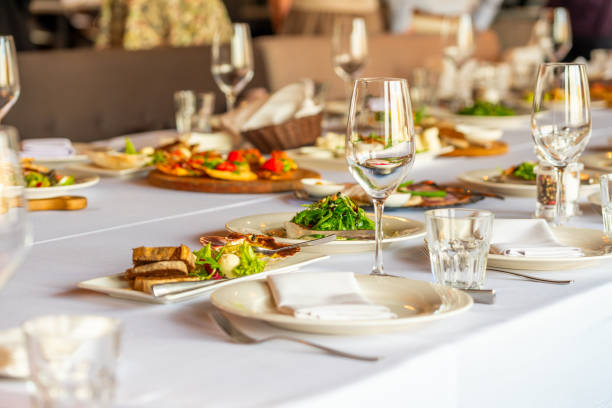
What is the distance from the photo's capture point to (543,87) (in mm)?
1333

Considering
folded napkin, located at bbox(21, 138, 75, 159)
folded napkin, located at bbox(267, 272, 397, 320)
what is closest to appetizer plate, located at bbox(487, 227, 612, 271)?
folded napkin, located at bbox(267, 272, 397, 320)

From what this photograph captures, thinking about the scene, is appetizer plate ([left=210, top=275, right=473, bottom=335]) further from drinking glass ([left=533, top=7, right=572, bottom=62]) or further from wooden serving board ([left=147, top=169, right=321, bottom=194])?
drinking glass ([left=533, top=7, right=572, bottom=62])

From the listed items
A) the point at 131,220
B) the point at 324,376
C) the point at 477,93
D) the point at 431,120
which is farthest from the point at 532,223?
the point at 477,93

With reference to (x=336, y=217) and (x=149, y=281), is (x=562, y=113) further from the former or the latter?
(x=149, y=281)

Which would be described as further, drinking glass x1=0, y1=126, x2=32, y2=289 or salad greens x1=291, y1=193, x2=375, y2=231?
salad greens x1=291, y1=193, x2=375, y2=231

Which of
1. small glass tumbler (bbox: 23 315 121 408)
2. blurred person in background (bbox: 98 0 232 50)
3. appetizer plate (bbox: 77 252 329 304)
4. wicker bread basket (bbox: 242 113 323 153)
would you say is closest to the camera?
small glass tumbler (bbox: 23 315 121 408)

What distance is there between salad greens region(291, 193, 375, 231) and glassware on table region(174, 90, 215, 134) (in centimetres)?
121

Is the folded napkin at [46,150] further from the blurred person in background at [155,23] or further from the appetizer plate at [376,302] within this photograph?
the blurred person in background at [155,23]

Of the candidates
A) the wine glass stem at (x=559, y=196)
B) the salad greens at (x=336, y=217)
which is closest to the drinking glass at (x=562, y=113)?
the wine glass stem at (x=559, y=196)

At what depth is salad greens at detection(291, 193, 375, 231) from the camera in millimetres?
1259

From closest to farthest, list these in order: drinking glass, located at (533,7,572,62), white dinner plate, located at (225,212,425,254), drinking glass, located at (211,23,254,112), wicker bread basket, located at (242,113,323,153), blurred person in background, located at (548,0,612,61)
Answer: white dinner plate, located at (225,212,425,254) → wicker bread basket, located at (242,113,323,153) → drinking glass, located at (211,23,254,112) → drinking glass, located at (533,7,572,62) → blurred person in background, located at (548,0,612,61)

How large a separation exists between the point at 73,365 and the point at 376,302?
0.40 metres

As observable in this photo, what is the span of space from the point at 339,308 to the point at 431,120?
1.79 m

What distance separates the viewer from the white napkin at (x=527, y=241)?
1132mm
